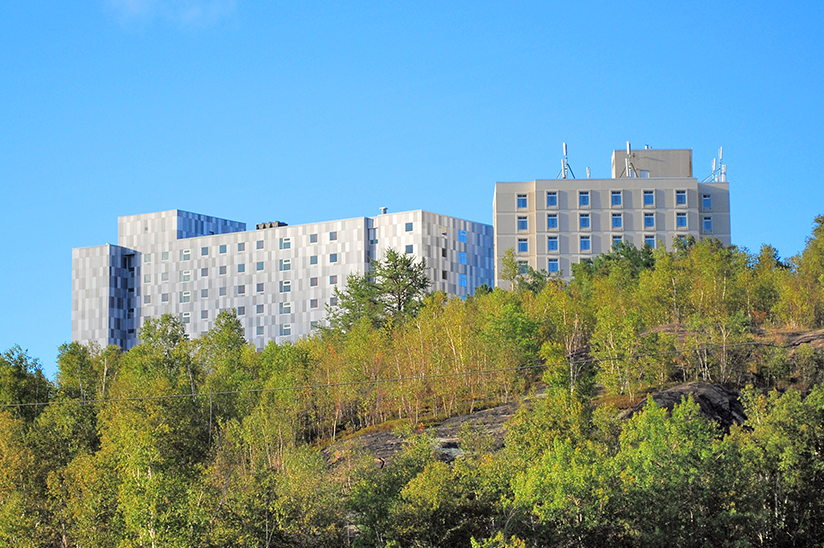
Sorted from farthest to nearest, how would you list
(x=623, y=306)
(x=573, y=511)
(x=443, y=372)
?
(x=623, y=306), (x=443, y=372), (x=573, y=511)

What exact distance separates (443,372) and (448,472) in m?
22.6

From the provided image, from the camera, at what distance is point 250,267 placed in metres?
130

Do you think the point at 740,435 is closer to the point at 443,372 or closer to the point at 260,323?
the point at 443,372

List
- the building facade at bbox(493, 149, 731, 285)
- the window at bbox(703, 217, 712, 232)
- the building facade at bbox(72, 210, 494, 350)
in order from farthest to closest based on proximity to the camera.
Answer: the building facade at bbox(72, 210, 494, 350) < the window at bbox(703, 217, 712, 232) < the building facade at bbox(493, 149, 731, 285)

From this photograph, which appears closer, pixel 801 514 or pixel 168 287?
pixel 801 514

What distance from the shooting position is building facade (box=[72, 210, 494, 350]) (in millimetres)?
122938

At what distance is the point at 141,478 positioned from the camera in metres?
40.5

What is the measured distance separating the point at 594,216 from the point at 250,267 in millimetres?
47756

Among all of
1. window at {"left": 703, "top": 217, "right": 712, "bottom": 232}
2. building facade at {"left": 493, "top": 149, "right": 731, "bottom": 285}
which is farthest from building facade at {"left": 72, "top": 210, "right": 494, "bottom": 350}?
window at {"left": 703, "top": 217, "right": 712, "bottom": 232}

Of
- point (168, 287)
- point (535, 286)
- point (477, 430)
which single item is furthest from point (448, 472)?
point (168, 287)

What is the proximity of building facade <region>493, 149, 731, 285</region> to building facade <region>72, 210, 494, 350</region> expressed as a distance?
14.6 meters

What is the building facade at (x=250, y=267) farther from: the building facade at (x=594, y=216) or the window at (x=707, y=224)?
the window at (x=707, y=224)

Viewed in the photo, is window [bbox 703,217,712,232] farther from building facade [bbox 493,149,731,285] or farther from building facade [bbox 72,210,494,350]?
building facade [bbox 72,210,494,350]

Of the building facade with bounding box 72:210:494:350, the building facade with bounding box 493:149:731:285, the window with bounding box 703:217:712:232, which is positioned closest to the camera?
the building facade with bounding box 493:149:731:285
